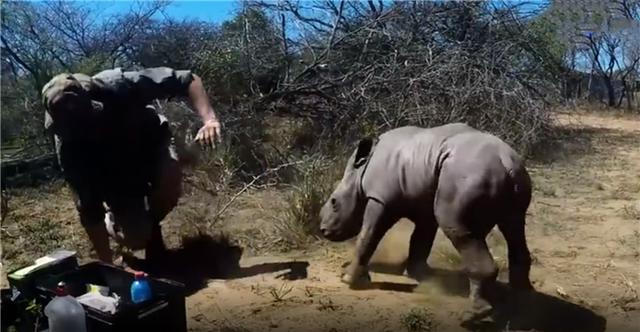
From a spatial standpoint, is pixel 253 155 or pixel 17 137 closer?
pixel 253 155

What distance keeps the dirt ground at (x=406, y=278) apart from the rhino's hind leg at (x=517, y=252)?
0.32 ft

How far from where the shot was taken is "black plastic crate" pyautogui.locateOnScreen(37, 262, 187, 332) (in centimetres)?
337

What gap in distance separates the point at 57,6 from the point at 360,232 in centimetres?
648

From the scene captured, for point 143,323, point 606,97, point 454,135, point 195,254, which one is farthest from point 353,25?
point 606,97

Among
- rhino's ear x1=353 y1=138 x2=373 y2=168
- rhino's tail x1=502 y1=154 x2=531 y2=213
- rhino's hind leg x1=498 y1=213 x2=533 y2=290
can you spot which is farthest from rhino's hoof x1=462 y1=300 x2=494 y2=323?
rhino's ear x1=353 y1=138 x2=373 y2=168

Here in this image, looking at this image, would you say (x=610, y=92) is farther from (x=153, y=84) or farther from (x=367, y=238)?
(x=153, y=84)

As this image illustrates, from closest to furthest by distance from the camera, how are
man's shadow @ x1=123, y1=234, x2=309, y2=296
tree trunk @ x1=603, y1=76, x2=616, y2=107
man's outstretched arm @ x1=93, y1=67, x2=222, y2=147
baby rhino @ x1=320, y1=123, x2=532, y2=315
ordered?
1. baby rhino @ x1=320, y1=123, x2=532, y2=315
2. man's outstretched arm @ x1=93, y1=67, x2=222, y2=147
3. man's shadow @ x1=123, y1=234, x2=309, y2=296
4. tree trunk @ x1=603, y1=76, x2=616, y2=107

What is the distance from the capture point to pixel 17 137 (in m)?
8.72

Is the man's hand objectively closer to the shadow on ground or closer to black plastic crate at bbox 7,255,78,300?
black plastic crate at bbox 7,255,78,300

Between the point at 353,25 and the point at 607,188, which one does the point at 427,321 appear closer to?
the point at 607,188

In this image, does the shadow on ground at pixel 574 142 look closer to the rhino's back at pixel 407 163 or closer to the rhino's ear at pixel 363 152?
the rhino's ear at pixel 363 152

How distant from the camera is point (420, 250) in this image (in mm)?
4984

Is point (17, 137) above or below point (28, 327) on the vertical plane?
above

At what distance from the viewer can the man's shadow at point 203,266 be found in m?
5.07
